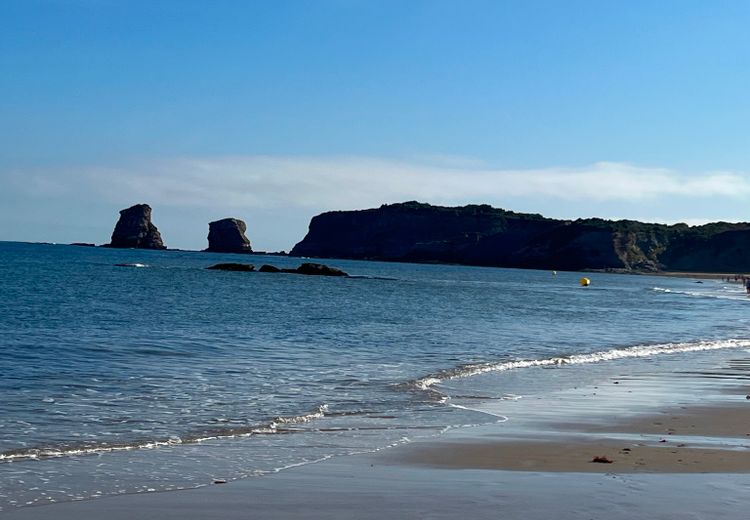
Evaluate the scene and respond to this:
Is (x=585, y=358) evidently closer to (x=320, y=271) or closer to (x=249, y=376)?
(x=249, y=376)

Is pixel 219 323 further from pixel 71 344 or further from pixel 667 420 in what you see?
pixel 667 420

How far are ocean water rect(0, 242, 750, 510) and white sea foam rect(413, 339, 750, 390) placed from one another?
0.09 m

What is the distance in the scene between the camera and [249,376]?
19281 mm

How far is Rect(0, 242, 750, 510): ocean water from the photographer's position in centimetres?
1117

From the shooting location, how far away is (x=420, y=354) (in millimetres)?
25625

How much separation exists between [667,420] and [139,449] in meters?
8.11

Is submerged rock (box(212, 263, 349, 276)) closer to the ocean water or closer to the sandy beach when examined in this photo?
the ocean water

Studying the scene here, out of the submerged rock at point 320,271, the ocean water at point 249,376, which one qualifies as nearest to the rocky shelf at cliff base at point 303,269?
the submerged rock at point 320,271

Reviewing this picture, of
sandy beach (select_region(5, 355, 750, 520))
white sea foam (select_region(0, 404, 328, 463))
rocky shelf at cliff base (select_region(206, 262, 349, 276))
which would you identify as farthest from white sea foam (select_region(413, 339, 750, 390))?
rocky shelf at cliff base (select_region(206, 262, 349, 276))

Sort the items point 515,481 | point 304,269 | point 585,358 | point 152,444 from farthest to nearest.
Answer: point 304,269 → point 585,358 → point 152,444 → point 515,481

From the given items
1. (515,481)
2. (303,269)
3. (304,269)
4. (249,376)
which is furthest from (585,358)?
(303,269)

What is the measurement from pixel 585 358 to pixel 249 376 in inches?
426

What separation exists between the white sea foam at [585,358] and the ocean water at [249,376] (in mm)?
90

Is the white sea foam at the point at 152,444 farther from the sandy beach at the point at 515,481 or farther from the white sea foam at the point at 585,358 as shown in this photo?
the white sea foam at the point at 585,358
